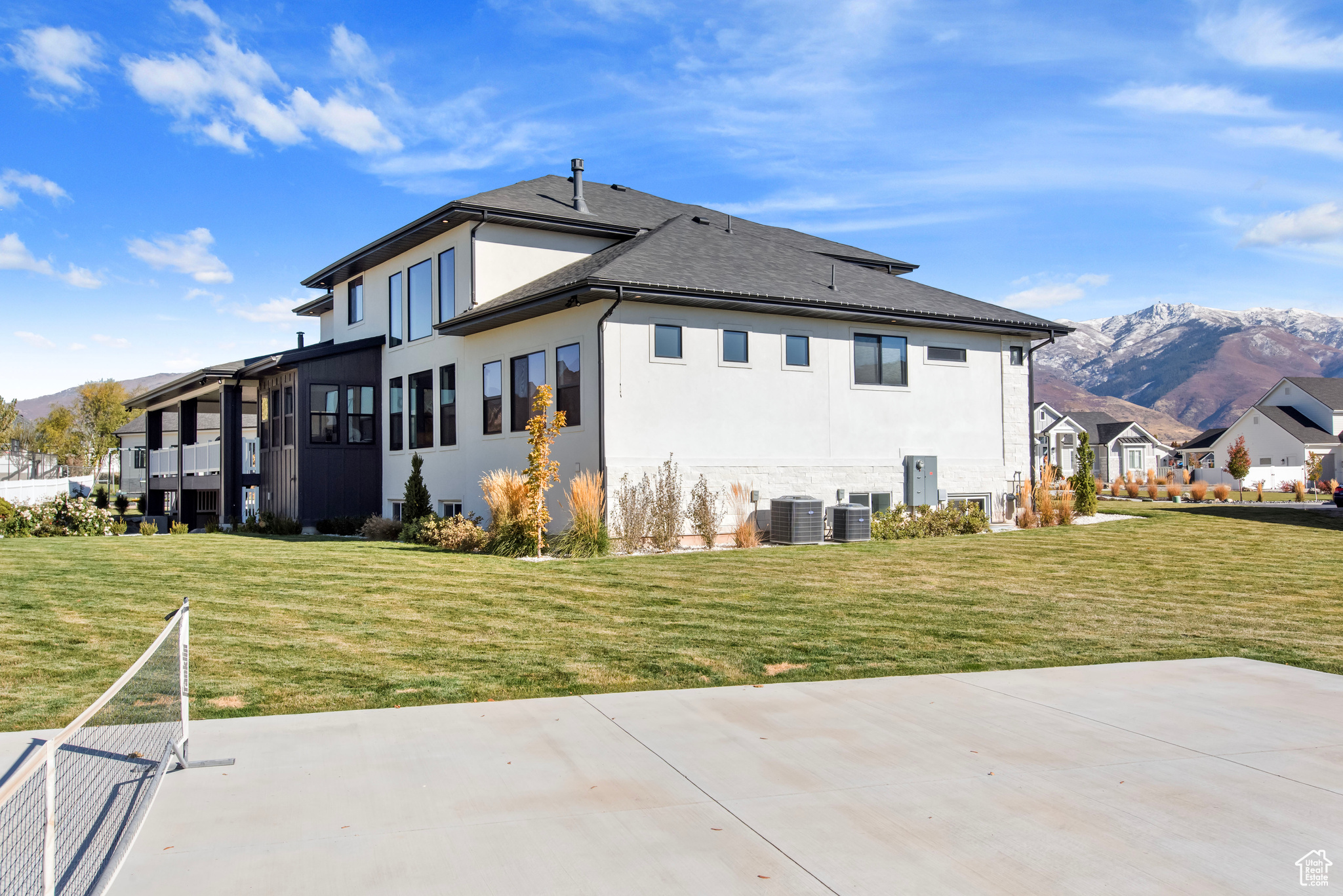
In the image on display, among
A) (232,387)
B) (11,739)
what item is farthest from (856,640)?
(232,387)

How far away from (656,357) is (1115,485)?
31817 mm

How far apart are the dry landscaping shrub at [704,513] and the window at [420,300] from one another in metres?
8.36

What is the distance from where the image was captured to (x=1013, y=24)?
1741cm

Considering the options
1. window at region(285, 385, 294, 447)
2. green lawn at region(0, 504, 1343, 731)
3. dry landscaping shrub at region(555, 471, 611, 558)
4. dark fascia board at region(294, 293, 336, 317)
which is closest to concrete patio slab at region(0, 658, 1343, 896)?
green lawn at region(0, 504, 1343, 731)

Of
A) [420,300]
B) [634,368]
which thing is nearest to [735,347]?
[634,368]

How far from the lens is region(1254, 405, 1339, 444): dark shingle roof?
58125mm

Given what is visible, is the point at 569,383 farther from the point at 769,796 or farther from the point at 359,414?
the point at 769,796

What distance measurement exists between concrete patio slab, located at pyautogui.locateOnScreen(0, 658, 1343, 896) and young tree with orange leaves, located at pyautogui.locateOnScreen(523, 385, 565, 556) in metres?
9.19

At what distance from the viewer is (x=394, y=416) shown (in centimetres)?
2348

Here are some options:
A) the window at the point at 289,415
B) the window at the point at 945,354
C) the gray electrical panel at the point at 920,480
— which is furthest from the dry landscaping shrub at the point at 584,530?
the window at the point at 289,415

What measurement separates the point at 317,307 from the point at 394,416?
881 cm

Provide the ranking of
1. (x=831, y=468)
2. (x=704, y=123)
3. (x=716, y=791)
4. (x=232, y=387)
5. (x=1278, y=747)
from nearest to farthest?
(x=716, y=791), (x=1278, y=747), (x=831, y=468), (x=704, y=123), (x=232, y=387)

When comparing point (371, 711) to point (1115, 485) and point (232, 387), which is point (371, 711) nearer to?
point (232, 387)

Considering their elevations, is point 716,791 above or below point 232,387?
below
